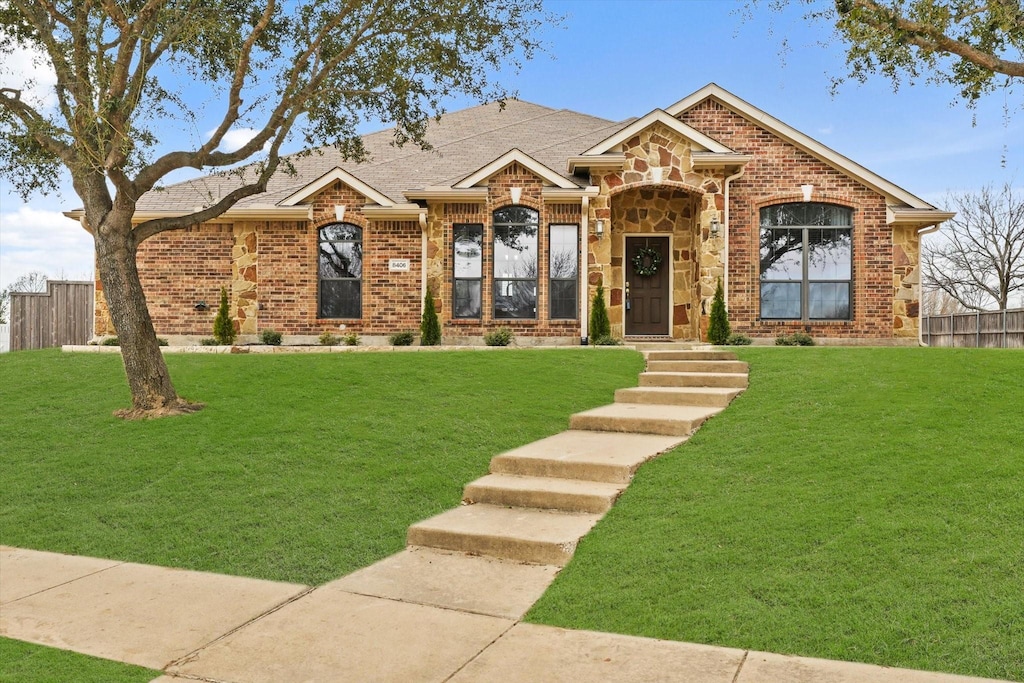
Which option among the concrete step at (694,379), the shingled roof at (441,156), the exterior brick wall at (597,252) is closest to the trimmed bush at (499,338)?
the exterior brick wall at (597,252)

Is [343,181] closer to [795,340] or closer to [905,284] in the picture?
[795,340]

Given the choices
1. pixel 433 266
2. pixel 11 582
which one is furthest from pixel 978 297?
pixel 11 582

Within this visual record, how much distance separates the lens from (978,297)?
32781 mm

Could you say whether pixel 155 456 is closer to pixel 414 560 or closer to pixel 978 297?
pixel 414 560

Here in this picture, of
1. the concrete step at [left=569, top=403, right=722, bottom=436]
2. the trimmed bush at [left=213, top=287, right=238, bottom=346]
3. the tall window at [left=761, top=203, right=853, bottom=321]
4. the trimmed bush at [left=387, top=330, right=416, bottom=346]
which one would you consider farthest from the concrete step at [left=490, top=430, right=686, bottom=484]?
the trimmed bush at [left=213, top=287, right=238, bottom=346]

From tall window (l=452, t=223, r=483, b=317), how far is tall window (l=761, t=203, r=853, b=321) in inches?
248

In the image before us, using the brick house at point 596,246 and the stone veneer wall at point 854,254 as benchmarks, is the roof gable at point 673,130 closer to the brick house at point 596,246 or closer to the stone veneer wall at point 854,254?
the brick house at point 596,246

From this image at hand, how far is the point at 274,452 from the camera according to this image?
774 centimetres

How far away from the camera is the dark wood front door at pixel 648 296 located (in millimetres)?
17109

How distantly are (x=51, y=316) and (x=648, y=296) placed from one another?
594 inches

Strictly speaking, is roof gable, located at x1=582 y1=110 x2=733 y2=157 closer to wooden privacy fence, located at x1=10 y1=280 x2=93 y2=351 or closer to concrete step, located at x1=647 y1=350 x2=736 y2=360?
concrete step, located at x1=647 y1=350 x2=736 y2=360

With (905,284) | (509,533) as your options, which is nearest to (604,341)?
(905,284)

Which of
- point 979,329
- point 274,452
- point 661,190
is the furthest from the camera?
point 979,329

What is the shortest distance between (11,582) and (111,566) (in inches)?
24.8
